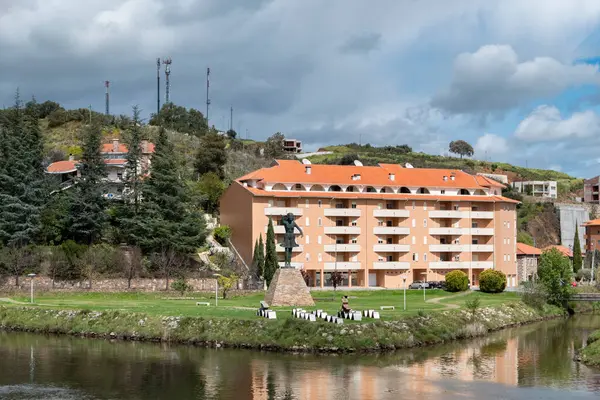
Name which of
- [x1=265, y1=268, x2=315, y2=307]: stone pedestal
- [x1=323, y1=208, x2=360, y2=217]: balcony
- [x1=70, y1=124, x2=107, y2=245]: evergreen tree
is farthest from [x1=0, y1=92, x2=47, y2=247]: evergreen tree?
[x1=265, y1=268, x2=315, y2=307]: stone pedestal

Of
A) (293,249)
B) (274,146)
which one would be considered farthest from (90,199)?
(274,146)

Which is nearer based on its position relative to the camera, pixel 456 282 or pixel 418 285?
pixel 456 282

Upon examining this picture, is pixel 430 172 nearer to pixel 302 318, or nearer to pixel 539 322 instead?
pixel 539 322

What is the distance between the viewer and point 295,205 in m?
93.4

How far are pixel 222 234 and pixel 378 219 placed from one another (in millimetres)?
Result: 19198

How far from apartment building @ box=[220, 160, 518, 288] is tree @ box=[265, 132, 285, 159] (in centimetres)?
4817

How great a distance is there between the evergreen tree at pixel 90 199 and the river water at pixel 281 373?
97.0 ft

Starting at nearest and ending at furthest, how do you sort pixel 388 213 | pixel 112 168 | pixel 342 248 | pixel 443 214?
pixel 342 248
pixel 388 213
pixel 443 214
pixel 112 168

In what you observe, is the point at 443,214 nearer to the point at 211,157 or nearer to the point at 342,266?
the point at 342,266

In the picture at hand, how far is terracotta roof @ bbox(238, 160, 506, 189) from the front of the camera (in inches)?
3748

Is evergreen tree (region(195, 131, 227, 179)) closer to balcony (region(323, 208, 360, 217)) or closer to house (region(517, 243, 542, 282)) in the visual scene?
balcony (region(323, 208, 360, 217))

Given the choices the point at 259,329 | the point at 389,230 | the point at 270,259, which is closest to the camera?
the point at 259,329

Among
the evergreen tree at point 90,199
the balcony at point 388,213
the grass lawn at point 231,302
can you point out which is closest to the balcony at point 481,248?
the balcony at point 388,213

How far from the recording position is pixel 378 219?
97625 mm
